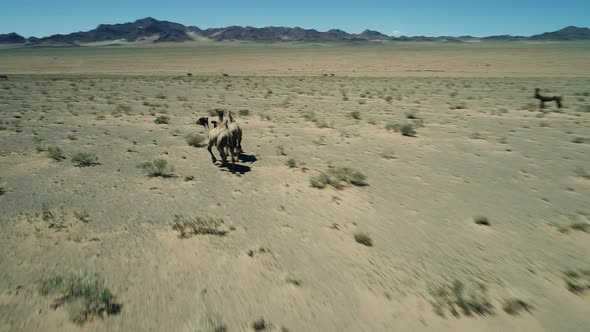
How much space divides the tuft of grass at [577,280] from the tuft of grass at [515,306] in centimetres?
90

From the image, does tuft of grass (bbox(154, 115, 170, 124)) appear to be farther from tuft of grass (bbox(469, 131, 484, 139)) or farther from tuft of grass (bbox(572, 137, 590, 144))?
tuft of grass (bbox(572, 137, 590, 144))

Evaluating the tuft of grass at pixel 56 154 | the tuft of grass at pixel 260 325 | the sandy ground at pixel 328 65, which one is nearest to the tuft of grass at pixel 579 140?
the tuft of grass at pixel 260 325

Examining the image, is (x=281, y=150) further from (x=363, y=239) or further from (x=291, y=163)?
(x=363, y=239)

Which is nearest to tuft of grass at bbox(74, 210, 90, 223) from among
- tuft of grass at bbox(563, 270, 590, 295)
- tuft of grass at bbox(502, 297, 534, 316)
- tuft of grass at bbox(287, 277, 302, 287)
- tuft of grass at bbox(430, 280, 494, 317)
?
tuft of grass at bbox(287, 277, 302, 287)

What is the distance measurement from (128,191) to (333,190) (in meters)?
5.02

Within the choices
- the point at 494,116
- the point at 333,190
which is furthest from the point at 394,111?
the point at 333,190

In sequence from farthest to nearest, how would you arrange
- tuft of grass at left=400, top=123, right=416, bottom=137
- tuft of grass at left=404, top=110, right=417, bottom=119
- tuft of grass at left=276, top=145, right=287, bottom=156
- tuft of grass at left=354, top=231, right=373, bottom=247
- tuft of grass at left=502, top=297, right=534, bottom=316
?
tuft of grass at left=404, top=110, right=417, bottom=119 → tuft of grass at left=400, top=123, right=416, bottom=137 → tuft of grass at left=276, top=145, right=287, bottom=156 → tuft of grass at left=354, top=231, right=373, bottom=247 → tuft of grass at left=502, top=297, right=534, bottom=316

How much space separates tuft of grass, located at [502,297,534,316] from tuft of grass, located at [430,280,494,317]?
0.18 m

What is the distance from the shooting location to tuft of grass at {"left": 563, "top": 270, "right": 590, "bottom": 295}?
5.44 m

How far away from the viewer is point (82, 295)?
5.09m

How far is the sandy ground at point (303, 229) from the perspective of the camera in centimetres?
502

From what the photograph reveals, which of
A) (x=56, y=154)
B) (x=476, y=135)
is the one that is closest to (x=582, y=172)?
(x=476, y=135)

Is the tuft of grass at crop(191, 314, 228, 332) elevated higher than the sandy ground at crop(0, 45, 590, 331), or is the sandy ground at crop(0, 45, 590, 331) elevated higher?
the tuft of grass at crop(191, 314, 228, 332)

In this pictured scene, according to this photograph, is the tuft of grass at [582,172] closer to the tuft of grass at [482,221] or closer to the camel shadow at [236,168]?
the tuft of grass at [482,221]
